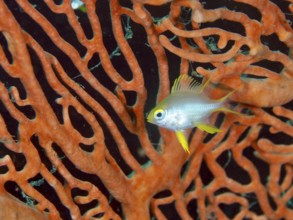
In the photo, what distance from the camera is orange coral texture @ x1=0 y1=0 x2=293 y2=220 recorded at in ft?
7.13

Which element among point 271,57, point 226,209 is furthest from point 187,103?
point 226,209

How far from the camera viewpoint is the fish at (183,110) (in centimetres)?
213

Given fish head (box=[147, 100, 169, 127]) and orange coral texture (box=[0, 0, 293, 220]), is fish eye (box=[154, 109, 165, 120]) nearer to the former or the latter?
fish head (box=[147, 100, 169, 127])

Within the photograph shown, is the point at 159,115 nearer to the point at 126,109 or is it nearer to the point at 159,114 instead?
the point at 159,114

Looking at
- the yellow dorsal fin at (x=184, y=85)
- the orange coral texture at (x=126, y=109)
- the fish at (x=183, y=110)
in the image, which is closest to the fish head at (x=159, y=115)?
the fish at (x=183, y=110)

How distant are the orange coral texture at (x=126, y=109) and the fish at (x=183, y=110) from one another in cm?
19

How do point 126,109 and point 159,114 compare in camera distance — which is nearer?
point 159,114

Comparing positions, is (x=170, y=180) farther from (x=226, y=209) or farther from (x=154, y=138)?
(x=226, y=209)

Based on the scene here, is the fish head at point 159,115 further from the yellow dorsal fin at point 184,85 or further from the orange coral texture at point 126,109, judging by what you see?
the orange coral texture at point 126,109

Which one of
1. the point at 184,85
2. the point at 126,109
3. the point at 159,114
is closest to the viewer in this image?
the point at 159,114

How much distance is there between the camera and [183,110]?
85.0 inches

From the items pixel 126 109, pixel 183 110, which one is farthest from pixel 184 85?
pixel 126 109

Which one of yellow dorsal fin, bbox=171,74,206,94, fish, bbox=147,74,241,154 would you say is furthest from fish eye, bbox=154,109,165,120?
yellow dorsal fin, bbox=171,74,206,94

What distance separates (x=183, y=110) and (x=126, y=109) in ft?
1.90
